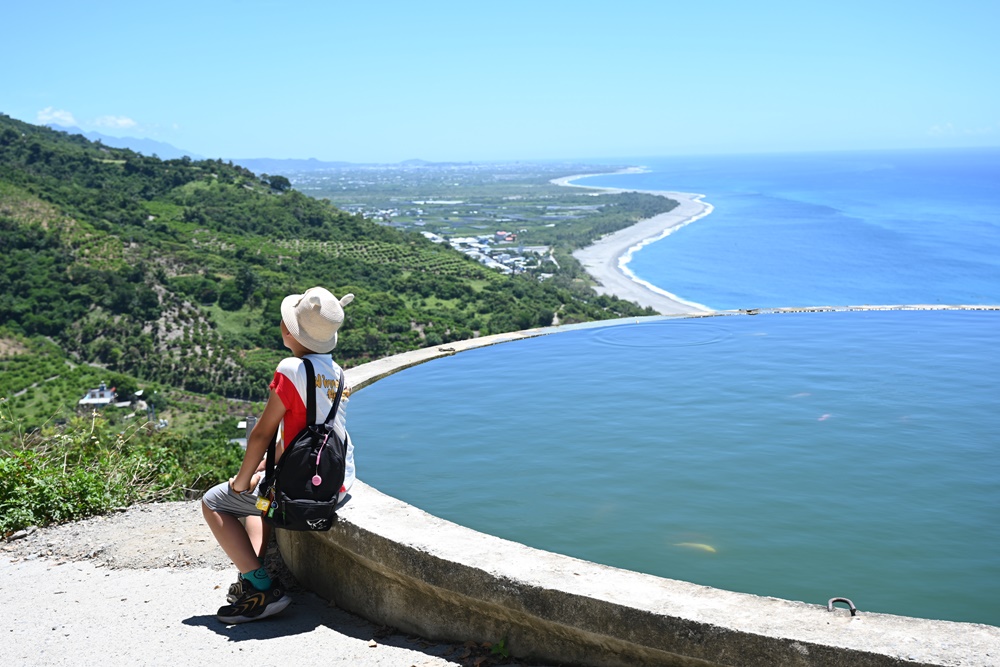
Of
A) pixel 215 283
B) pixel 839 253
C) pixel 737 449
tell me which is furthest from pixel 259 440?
pixel 839 253

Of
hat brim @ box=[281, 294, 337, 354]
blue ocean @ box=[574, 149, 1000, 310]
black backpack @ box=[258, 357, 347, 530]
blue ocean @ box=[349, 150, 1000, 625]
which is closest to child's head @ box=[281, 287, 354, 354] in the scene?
hat brim @ box=[281, 294, 337, 354]

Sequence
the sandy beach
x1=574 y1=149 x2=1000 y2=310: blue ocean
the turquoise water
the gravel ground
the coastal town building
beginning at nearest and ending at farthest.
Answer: the gravel ground
the turquoise water
the coastal town building
the sandy beach
x1=574 y1=149 x2=1000 y2=310: blue ocean

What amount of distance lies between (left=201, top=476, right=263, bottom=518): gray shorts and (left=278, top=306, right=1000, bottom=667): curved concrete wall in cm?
34

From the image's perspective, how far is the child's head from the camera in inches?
145

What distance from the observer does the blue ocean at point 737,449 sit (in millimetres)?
3922

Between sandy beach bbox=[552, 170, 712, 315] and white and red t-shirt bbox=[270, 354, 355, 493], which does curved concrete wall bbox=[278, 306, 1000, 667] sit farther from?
sandy beach bbox=[552, 170, 712, 315]

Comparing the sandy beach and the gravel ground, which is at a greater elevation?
the gravel ground

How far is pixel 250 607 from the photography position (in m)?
3.72

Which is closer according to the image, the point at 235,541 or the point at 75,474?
the point at 235,541

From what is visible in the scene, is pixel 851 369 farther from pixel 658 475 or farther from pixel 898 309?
pixel 898 309

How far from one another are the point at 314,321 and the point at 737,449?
2.86 metres

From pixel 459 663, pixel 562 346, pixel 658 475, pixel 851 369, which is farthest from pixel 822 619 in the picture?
pixel 562 346

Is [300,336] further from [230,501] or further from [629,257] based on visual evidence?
[629,257]

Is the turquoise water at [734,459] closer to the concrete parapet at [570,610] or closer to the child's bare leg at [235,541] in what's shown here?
the concrete parapet at [570,610]
